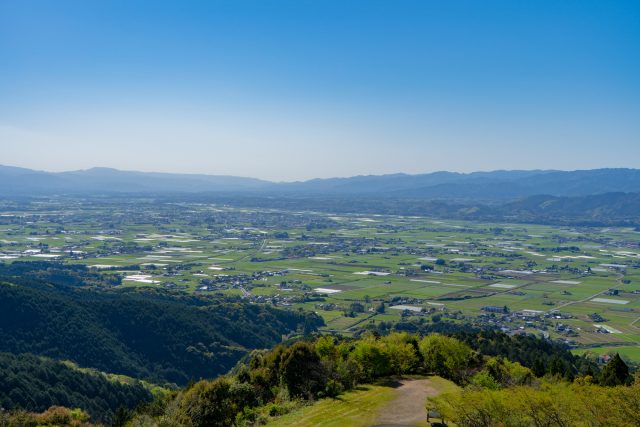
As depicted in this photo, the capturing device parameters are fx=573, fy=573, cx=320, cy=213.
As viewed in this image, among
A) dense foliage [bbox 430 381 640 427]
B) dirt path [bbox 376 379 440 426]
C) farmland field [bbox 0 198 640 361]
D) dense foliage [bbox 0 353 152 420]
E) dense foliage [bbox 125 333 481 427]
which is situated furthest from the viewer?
farmland field [bbox 0 198 640 361]

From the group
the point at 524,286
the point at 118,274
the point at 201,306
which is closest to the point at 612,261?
the point at 524,286

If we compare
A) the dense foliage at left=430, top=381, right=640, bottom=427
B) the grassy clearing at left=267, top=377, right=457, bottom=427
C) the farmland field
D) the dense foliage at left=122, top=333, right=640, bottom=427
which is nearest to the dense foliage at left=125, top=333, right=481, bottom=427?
the dense foliage at left=122, top=333, right=640, bottom=427

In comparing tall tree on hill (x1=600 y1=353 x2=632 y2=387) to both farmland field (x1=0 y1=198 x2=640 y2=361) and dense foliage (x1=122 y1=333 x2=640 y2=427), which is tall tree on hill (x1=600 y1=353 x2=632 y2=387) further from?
farmland field (x1=0 y1=198 x2=640 y2=361)

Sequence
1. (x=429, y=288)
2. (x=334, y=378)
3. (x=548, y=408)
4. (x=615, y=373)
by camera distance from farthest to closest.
A: (x=429, y=288) < (x=615, y=373) < (x=334, y=378) < (x=548, y=408)

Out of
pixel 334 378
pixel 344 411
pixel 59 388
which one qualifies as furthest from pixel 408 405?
pixel 59 388

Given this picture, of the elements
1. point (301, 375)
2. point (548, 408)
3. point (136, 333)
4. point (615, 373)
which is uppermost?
point (548, 408)

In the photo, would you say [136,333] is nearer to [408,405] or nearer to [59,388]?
[59,388]
